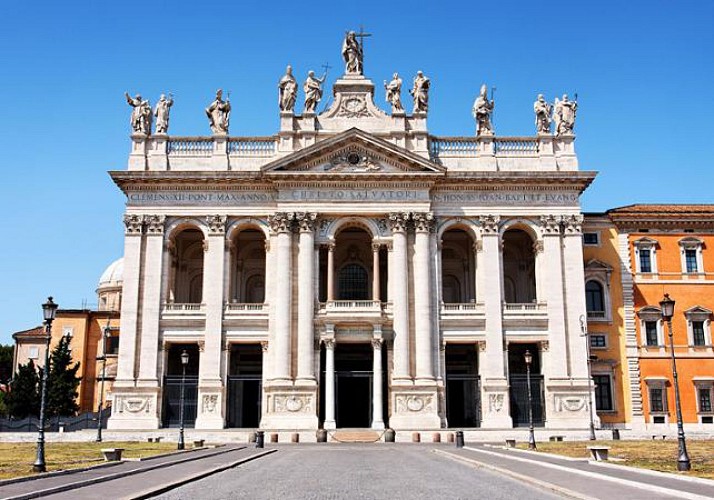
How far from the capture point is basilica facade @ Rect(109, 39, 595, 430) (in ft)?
167

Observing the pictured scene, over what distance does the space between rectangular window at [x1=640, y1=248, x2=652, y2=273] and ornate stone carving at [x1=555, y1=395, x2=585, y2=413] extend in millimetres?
11528

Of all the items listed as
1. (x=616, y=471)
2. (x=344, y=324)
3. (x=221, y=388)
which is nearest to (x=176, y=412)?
(x=221, y=388)

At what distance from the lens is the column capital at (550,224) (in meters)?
53.7

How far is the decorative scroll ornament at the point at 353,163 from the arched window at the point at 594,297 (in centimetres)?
1706

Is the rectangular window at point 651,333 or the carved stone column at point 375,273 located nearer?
the carved stone column at point 375,273

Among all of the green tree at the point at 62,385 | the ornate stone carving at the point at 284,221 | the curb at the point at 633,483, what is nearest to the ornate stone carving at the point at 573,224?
the ornate stone carving at the point at 284,221

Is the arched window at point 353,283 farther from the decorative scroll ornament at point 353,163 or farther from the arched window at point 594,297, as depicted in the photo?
the arched window at point 594,297

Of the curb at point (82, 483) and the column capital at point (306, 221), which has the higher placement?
the column capital at point (306, 221)

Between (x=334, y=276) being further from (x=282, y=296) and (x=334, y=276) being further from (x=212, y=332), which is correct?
(x=212, y=332)

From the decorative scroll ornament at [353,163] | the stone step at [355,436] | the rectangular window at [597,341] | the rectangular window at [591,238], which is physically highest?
the decorative scroll ornament at [353,163]

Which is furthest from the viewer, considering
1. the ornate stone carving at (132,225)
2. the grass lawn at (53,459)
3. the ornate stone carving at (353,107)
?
the ornate stone carving at (353,107)

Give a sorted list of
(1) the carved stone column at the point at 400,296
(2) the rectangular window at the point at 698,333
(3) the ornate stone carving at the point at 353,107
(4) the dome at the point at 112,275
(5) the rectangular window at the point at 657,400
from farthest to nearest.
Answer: (4) the dome at the point at 112,275 → (2) the rectangular window at the point at 698,333 → (3) the ornate stone carving at the point at 353,107 → (5) the rectangular window at the point at 657,400 → (1) the carved stone column at the point at 400,296

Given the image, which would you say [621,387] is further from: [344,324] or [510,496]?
[510,496]

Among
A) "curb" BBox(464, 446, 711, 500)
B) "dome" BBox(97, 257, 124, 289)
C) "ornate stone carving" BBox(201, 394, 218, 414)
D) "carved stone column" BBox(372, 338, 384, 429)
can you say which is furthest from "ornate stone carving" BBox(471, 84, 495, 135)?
"dome" BBox(97, 257, 124, 289)
